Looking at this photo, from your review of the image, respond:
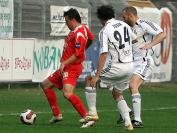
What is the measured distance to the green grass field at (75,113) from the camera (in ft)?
48.7

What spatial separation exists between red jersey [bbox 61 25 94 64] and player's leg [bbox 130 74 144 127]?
109 cm

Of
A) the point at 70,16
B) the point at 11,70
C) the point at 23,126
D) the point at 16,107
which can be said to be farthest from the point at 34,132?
the point at 11,70

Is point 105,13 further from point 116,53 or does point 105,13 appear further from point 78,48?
point 78,48

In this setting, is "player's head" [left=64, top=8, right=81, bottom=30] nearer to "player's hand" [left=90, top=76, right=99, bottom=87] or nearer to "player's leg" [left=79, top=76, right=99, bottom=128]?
"player's leg" [left=79, top=76, right=99, bottom=128]

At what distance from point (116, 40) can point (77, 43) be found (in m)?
0.82

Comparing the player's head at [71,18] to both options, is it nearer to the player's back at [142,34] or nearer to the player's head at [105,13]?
the player's head at [105,13]

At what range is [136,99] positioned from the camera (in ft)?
51.1

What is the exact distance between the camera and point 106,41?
1454 cm

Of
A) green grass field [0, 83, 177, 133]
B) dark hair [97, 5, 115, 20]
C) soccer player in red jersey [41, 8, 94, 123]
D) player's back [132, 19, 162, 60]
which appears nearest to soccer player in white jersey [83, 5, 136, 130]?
dark hair [97, 5, 115, 20]

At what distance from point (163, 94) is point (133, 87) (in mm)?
12416

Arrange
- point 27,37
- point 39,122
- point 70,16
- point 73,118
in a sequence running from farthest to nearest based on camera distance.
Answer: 1. point 27,37
2. point 73,118
3. point 39,122
4. point 70,16

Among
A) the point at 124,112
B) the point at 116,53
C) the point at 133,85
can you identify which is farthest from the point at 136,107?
the point at 116,53

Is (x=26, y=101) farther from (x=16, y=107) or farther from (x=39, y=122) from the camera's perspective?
(x=39, y=122)

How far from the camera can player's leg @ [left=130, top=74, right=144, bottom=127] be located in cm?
1541
